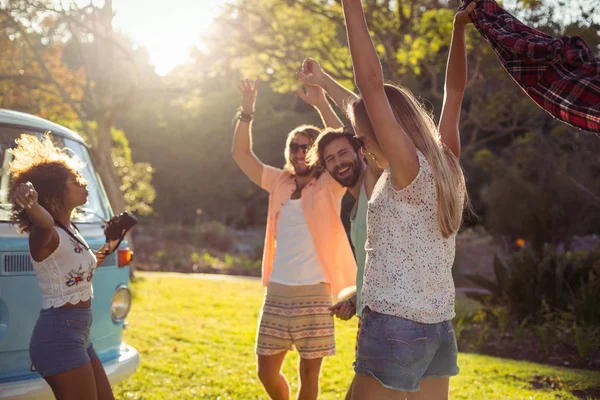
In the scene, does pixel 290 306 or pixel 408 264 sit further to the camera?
pixel 290 306

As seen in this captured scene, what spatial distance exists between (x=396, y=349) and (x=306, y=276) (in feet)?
6.37

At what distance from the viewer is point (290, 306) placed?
4.21 metres

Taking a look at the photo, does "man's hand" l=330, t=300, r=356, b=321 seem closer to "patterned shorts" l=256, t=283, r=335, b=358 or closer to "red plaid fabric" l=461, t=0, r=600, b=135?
"patterned shorts" l=256, t=283, r=335, b=358

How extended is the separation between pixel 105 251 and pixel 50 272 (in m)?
0.70

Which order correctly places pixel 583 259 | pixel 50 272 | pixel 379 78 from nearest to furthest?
pixel 379 78
pixel 50 272
pixel 583 259

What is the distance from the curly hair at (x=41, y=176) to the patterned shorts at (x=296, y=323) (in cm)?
147

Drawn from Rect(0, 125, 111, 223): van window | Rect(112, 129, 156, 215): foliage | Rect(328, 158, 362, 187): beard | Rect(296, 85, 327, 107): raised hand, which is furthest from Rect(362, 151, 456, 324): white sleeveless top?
Rect(112, 129, 156, 215): foliage

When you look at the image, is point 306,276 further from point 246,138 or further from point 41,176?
point 41,176

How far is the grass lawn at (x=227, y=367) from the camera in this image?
6.02m

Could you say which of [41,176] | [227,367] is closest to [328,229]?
[41,176]

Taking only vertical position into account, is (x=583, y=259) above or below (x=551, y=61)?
below

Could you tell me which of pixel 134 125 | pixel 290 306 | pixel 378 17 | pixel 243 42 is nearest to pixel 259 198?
pixel 134 125

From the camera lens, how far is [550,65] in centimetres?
254

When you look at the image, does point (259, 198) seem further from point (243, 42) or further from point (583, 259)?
point (583, 259)
